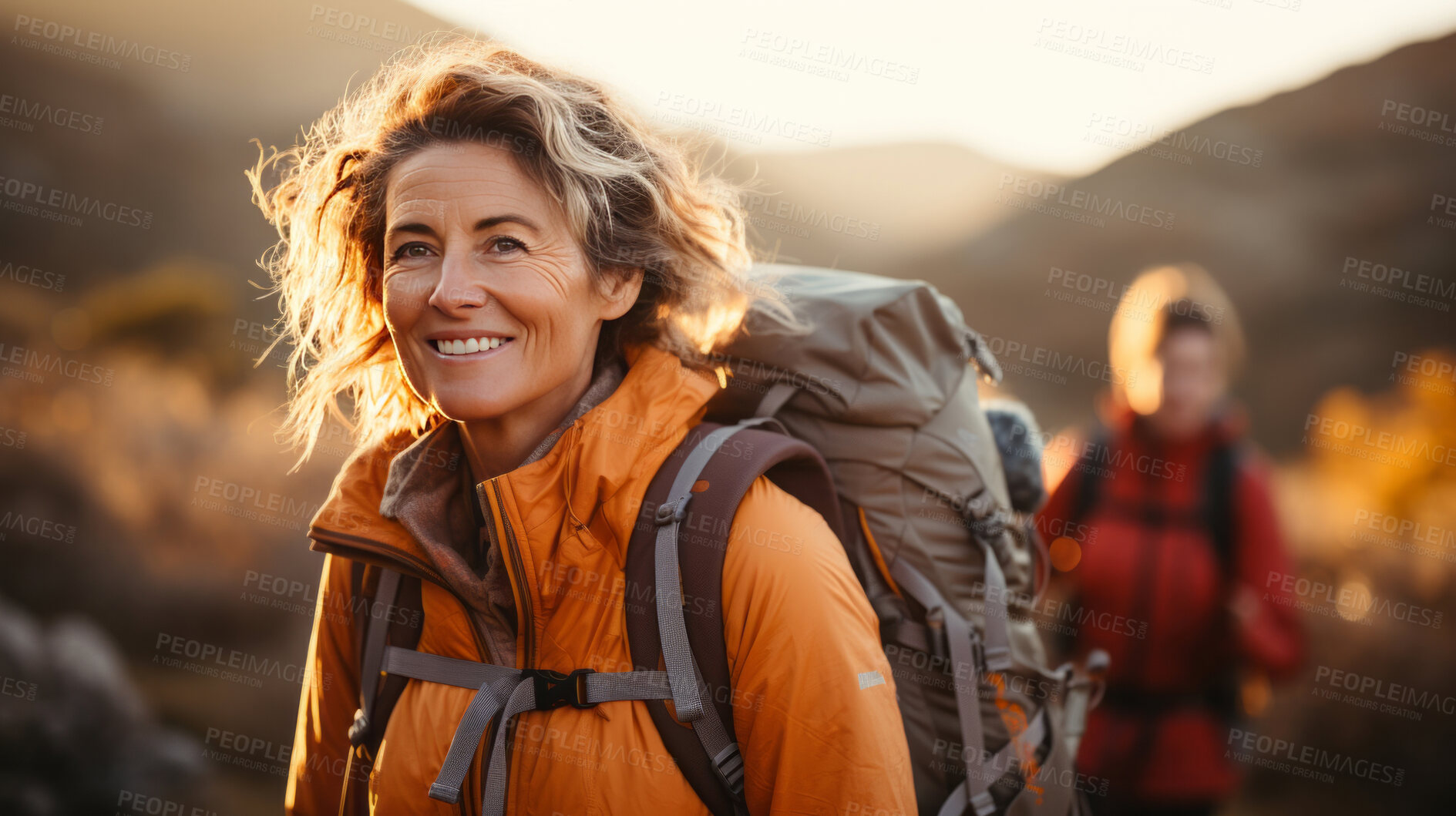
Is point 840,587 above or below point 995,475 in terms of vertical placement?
below

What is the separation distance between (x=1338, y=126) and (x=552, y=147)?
1343 cm

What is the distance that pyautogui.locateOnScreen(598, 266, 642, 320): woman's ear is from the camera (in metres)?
1.92

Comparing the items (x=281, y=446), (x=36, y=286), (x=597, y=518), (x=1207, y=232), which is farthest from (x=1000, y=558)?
(x=1207, y=232)

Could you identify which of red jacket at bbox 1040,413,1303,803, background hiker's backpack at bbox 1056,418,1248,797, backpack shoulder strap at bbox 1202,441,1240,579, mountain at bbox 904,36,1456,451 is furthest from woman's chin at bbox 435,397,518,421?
mountain at bbox 904,36,1456,451

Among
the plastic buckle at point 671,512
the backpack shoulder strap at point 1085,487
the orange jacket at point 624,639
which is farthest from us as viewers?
the backpack shoulder strap at point 1085,487

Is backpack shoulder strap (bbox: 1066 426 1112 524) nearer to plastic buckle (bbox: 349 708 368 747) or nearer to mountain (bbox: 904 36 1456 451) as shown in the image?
plastic buckle (bbox: 349 708 368 747)

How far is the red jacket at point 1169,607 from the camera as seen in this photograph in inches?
127

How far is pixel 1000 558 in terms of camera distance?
2035mm

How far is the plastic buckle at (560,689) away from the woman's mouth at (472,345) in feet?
2.29

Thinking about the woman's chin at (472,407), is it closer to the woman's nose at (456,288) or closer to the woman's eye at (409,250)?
the woman's nose at (456,288)

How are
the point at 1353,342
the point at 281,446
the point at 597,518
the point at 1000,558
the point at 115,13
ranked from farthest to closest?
the point at 1353,342 → the point at 115,13 → the point at 281,446 → the point at 1000,558 → the point at 597,518

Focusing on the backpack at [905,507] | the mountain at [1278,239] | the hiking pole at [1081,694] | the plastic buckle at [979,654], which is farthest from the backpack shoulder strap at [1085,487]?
the mountain at [1278,239]

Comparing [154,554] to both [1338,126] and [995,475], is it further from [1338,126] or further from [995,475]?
[1338,126]

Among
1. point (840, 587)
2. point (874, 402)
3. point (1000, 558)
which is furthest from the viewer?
point (1000, 558)
